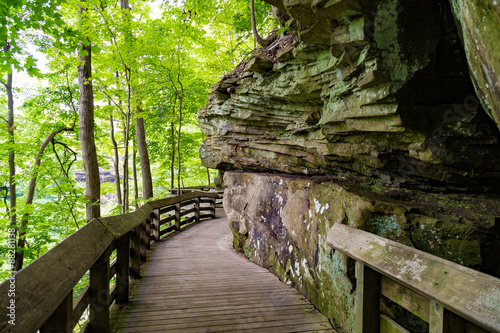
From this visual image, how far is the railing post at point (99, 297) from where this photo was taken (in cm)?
252

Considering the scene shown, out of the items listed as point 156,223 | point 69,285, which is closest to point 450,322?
point 69,285

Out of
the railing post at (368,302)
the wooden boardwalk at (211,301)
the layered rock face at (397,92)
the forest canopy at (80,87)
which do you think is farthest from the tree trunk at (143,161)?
the railing post at (368,302)

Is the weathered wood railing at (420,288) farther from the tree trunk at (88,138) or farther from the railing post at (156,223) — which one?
the tree trunk at (88,138)

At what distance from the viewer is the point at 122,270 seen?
340cm

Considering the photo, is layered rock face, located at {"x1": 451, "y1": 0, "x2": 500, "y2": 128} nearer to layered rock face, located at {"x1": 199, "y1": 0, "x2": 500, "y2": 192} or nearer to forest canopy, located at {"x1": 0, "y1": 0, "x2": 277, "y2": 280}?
layered rock face, located at {"x1": 199, "y1": 0, "x2": 500, "y2": 192}

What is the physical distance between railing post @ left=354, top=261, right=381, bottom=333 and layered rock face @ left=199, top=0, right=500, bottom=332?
14.4 inches

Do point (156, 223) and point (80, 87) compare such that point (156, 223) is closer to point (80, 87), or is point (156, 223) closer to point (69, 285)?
point (80, 87)

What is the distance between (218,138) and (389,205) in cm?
637

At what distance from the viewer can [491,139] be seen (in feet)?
8.14

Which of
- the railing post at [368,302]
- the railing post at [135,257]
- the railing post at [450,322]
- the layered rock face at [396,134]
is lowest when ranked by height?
the railing post at [135,257]

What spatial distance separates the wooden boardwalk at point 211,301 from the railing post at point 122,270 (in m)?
0.15

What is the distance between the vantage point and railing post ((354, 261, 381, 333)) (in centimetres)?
214

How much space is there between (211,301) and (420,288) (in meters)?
2.79

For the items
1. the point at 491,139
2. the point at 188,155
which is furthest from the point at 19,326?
the point at 188,155
